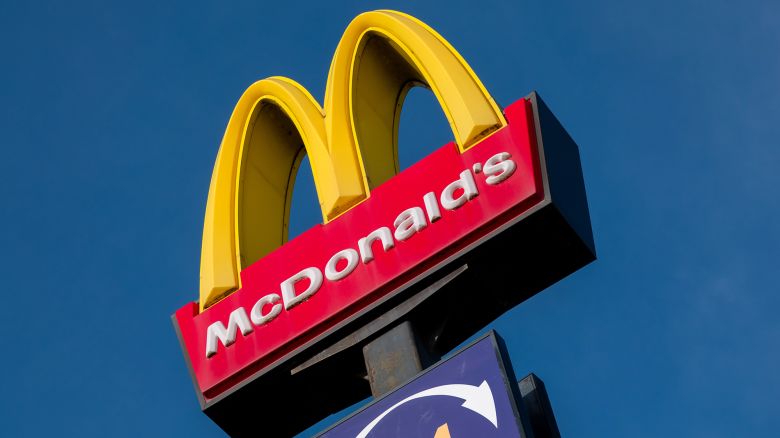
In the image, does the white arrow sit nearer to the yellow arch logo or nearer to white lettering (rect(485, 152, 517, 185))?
white lettering (rect(485, 152, 517, 185))

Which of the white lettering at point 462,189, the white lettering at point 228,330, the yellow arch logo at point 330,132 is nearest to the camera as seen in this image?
the white lettering at point 462,189

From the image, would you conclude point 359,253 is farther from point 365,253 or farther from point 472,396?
point 472,396

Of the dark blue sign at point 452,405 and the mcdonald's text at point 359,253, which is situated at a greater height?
the mcdonald's text at point 359,253

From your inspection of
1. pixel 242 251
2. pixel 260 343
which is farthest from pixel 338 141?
pixel 260 343

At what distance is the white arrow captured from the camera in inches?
542

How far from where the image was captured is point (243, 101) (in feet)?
61.8

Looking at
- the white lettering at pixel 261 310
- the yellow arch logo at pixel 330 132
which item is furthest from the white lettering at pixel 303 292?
the yellow arch logo at pixel 330 132

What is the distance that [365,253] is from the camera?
15766 mm

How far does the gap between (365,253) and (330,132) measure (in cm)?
229

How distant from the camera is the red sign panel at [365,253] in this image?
15.2 m

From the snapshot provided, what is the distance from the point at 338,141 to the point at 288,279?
2042 millimetres

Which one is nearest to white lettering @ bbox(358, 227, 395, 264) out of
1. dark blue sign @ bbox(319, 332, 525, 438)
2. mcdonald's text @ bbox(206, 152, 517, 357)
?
mcdonald's text @ bbox(206, 152, 517, 357)

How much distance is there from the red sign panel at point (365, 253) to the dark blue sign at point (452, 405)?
1.23 meters

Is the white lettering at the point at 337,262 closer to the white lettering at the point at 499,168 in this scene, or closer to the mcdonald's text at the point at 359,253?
the mcdonald's text at the point at 359,253
